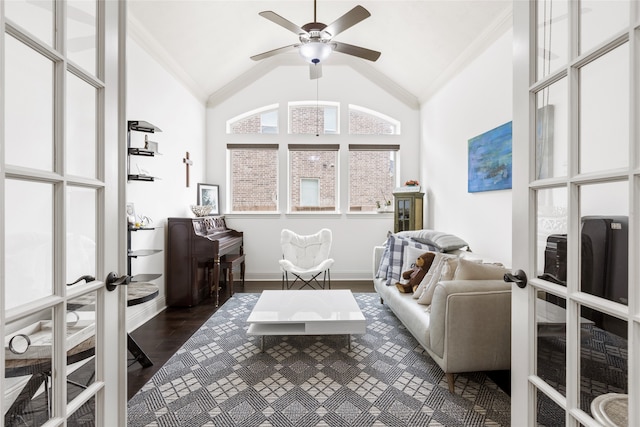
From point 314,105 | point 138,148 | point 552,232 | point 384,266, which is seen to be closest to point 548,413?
point 552,232

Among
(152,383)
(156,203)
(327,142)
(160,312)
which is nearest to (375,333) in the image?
(152,383)

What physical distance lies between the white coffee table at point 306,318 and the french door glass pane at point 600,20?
202 centimetres

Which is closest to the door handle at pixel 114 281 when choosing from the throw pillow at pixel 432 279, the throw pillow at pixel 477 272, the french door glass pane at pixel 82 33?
the french door glass pane at pixel 82 33

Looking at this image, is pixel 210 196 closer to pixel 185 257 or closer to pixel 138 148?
pixel 185 257

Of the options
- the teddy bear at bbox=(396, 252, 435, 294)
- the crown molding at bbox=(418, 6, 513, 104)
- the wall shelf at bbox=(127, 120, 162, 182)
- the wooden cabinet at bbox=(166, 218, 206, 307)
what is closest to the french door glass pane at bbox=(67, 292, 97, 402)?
the wall shelf at bbox=(127, 120, 162, 182)

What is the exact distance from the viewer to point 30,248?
2.44 ft

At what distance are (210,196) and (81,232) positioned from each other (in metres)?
3.99

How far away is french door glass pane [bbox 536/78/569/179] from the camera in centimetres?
87

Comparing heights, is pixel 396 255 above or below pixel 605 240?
below

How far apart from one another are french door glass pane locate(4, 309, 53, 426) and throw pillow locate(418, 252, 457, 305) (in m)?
2.15

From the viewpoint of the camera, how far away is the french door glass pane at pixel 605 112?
0.70 metres

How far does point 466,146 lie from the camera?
3555 mm

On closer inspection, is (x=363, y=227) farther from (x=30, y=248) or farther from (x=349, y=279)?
(x=30, y=248)

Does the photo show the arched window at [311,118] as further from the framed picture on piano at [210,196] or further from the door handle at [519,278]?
the door handle at [519,278]
